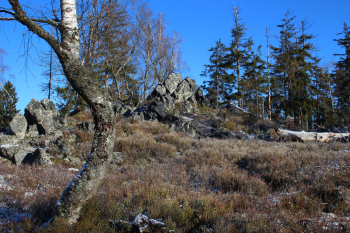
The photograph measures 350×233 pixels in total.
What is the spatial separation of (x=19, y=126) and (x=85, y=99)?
11.1 meters

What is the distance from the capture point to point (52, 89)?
18.2 meters

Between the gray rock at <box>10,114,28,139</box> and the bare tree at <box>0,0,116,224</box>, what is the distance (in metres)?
10.5

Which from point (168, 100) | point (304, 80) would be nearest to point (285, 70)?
point (304, 80)

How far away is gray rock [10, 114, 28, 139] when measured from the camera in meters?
11.4

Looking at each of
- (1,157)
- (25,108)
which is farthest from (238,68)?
(1,157)

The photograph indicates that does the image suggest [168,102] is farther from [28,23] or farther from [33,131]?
[28,23]

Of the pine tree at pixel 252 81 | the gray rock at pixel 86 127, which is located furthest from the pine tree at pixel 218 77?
the gray rock at pixel 86 127

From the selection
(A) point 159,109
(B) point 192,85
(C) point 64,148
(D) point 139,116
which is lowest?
(C) point 64,148

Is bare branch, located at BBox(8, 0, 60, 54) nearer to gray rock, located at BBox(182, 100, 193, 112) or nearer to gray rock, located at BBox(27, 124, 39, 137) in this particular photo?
gray rock, located at BBox(27, 124, 39, 137)

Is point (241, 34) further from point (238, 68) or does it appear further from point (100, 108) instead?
point (100, 108)

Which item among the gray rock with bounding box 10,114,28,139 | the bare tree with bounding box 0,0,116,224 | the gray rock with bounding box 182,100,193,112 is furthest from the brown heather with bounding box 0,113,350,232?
the gray rock with bounding box 182,100,193,112

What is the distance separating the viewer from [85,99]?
126 inches

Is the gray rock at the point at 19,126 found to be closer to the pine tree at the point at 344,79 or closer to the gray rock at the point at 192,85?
the gray rock at the point at 192,85

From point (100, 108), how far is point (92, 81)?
43 cm
